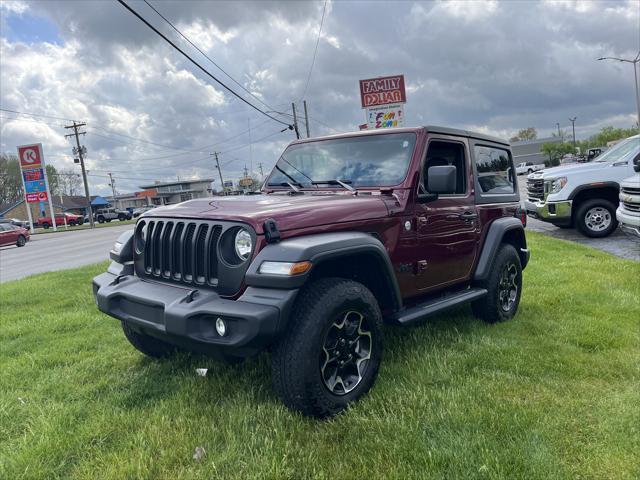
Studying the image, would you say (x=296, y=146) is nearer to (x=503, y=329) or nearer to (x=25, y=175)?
(x=503, y=329)

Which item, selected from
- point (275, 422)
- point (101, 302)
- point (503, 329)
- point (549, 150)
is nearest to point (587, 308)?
point (503, 329)

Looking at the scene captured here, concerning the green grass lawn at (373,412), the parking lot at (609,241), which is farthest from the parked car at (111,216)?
the green grass lawn at (373,412)

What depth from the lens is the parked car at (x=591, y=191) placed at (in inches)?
413

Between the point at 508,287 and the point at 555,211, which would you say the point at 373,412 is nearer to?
the point at 508,287

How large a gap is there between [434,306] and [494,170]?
2.02m

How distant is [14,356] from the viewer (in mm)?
4633

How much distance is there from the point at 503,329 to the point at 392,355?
1.31 meters

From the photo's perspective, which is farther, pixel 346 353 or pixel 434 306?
pixel 434 306

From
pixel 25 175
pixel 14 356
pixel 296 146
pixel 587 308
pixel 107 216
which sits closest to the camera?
pixel 14 356

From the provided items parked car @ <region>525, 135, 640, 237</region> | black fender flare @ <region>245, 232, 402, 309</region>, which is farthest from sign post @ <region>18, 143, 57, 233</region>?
black fender flare @ <region>245, 232, 402, 309</region>

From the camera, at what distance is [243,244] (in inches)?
120

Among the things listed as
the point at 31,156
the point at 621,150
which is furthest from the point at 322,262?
the point at 31,156

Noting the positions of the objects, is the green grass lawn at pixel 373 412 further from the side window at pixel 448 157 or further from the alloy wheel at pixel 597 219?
the alloy wheel at pixel 597 219

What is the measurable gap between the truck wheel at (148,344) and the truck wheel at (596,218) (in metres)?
9.61
